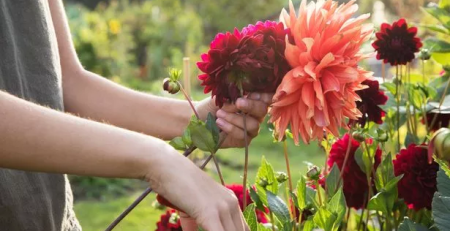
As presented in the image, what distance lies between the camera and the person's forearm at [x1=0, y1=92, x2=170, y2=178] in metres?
0.83

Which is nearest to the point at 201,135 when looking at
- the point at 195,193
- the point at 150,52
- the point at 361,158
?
the point at 195,193

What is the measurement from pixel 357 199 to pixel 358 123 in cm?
18

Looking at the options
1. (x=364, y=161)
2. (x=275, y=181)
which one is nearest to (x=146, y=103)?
(x=275, y=181)

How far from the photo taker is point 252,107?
949 mm

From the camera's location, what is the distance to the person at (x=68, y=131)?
0.82 m

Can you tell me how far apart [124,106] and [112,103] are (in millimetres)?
29

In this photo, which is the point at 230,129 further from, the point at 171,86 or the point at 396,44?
the point at 396,44

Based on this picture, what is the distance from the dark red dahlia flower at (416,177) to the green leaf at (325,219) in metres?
0.25

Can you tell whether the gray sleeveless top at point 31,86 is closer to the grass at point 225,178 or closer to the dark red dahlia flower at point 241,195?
the dark red dahlia flower at point 241,195

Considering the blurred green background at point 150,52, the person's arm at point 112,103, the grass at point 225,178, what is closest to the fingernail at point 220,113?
the person's arm at point 112,103

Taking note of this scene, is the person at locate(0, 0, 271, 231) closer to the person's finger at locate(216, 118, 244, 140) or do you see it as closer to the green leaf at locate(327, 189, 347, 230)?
the person's finger at locate(216, 118, 244, 140)

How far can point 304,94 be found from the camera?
0.90 m

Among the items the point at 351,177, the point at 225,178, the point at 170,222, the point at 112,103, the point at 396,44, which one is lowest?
the point at 225,178

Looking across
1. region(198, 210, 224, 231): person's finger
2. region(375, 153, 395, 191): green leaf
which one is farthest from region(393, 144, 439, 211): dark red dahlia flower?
region(198, 210, 224, 231): person's finger
